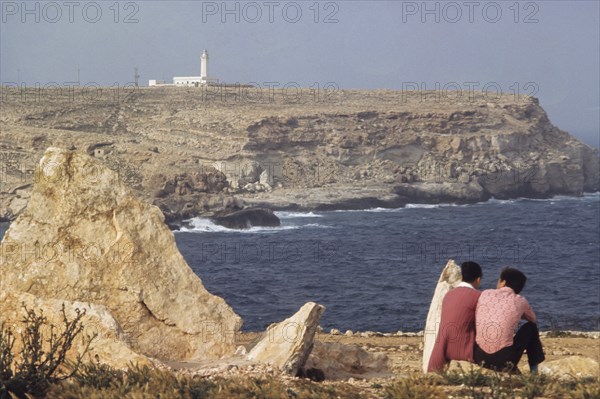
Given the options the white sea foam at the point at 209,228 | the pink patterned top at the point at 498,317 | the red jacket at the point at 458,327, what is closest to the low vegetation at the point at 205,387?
the pink patterned top at the point at 498,317

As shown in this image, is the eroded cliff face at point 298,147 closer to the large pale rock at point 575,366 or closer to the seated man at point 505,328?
the large pale rock at point 575,366

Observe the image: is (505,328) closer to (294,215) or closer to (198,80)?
(294,215)

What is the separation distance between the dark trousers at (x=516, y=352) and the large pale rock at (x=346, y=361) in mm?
2172

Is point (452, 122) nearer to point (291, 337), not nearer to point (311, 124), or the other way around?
point (311, 124)

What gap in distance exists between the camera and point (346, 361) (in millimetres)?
10906

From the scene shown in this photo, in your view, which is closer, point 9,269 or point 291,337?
point 291,337

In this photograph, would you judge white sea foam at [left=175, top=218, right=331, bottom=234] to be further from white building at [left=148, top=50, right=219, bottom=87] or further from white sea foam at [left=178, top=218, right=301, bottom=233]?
white building at [left=148, top=50, right=219, bottom=87]

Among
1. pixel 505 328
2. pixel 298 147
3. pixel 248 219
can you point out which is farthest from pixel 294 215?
pixel 505 328

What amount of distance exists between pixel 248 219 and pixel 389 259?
14.4m

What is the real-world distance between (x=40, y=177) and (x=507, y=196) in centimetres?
8254

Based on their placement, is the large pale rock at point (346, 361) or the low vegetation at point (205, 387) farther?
the large pale rock at point (346, 361)

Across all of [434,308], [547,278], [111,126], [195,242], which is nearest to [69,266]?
[434,308]

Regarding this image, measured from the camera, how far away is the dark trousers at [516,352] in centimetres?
854

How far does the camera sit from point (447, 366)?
887cm
